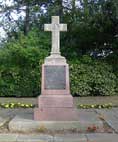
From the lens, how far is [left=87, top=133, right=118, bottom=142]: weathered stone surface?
911cm

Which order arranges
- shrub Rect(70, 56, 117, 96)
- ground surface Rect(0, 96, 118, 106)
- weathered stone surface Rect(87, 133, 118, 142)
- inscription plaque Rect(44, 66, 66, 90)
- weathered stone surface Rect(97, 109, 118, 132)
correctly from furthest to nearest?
shrub Rect(70, 56, 117, 96), ground surface Rect(0, 96, 118, 106), inscription plaque Rect(44, 66, 66, 90), weathered stone surface Rect(97, 109, 118, 132), weathered stone surface Rect(87, 133, 118, 142)

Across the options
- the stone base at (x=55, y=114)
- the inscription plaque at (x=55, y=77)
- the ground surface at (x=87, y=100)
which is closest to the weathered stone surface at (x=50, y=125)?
the stone base at (x=55, y=114)

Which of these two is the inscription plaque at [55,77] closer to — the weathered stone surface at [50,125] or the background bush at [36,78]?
the weathered stone surface at [50,125]

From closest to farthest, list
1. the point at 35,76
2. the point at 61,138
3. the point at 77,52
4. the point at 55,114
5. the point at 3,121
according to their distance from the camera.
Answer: the point at 61,138 → the point at 55,114 → the point at 3,121 → the point at 35,76 → the point at 77,52

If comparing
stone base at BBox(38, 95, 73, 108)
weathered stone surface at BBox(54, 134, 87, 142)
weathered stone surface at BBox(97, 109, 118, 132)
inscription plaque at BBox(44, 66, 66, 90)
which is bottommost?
weathered stone surface at BBox(54, 134, 87, 142)

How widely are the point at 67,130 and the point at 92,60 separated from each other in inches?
388

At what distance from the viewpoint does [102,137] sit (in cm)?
949

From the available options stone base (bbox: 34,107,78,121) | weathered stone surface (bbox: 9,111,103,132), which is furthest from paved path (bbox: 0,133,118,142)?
stone base (bbox: 34,107,78,121)

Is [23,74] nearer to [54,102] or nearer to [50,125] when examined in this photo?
[54,102]

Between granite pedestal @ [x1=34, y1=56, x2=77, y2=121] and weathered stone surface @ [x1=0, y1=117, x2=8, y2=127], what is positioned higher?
granite pedestal @ [x1=34, y1=56, x2=77, y2=121]

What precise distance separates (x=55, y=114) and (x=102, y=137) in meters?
1.86

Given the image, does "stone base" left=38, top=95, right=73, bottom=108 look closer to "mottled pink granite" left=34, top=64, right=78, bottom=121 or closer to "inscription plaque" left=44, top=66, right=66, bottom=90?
"mottled pink granite" left=34, top=64, right=78, bottom=121

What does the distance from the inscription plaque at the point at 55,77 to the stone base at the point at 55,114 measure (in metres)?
0.64

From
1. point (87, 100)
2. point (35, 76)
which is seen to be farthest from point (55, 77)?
point (35, 76)
